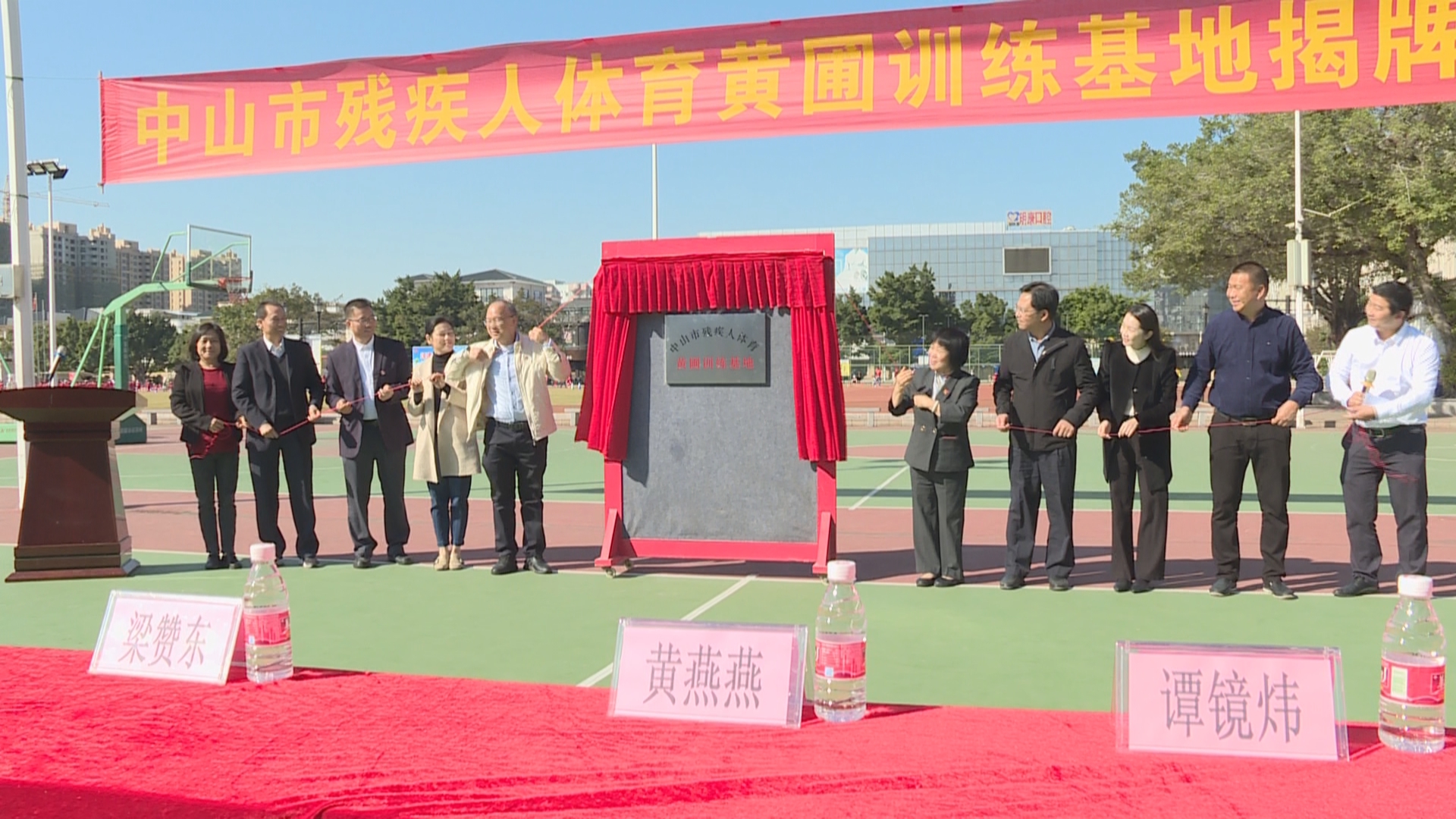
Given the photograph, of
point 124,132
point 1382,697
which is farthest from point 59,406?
point 1382,697

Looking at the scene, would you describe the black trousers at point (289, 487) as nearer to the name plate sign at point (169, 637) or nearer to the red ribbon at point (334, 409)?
the red ribbon at point (334, 409)

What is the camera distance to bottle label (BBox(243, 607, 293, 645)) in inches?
157

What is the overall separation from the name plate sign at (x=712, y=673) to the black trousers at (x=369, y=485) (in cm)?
466

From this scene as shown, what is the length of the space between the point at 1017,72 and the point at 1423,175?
2385cm

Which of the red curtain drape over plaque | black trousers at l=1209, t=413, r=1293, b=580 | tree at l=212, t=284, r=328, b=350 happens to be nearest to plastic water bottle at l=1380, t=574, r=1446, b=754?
black trousers at l=1209, t=413, r=1293, b=580

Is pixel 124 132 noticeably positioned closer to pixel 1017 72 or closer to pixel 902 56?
pixel 902 56

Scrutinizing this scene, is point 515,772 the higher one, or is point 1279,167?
point 1279,167

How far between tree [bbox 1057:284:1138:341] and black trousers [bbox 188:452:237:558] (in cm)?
7316

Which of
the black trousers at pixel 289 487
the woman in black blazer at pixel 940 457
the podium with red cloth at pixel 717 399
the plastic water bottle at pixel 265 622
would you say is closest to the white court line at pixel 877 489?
the woman in black blazer at pixel 940 457

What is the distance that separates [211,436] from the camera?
25.5ft

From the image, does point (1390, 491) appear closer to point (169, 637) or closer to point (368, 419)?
point (169, 637)

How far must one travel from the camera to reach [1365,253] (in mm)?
29344

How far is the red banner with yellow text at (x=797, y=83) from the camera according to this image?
5.86 m

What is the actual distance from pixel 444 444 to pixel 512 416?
1.95 ft
